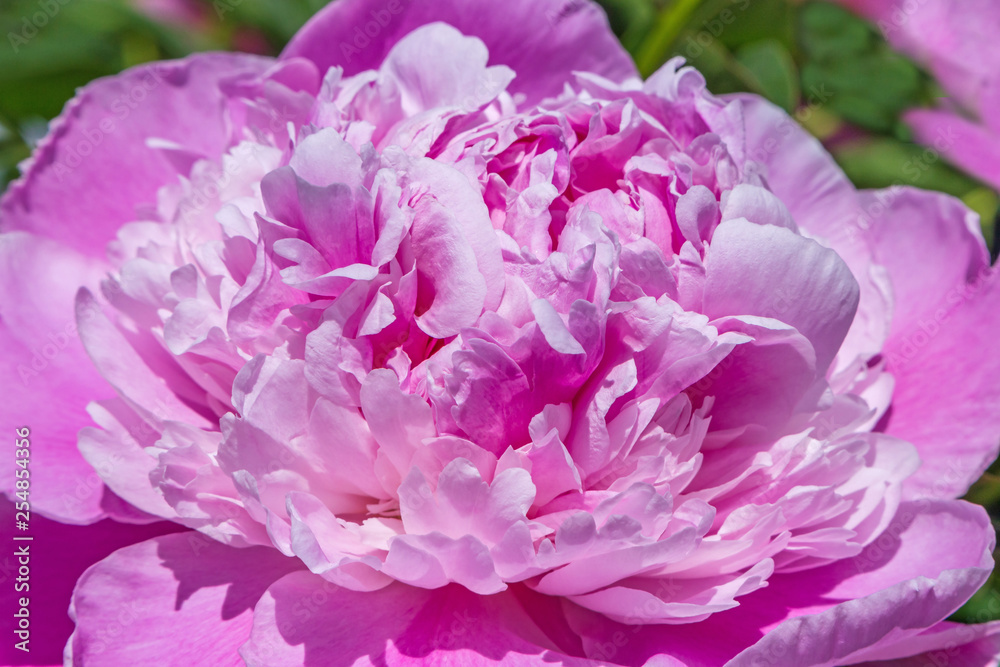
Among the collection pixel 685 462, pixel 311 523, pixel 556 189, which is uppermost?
pixel 556 189

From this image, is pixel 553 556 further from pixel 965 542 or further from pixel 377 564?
pixel 965 542

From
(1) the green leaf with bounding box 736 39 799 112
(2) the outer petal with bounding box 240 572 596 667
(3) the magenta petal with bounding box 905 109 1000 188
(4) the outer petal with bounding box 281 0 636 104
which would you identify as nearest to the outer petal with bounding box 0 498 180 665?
(2) the outer petal with bounding box 240 572 596 667

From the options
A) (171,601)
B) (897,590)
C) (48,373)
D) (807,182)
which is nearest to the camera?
(897,590)

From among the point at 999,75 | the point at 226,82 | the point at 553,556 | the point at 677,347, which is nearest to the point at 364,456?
the point at 553,556

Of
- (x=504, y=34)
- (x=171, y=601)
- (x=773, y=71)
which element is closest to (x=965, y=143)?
(x=773, y=71)

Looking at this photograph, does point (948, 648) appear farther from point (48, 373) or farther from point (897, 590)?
point (48, 373)
